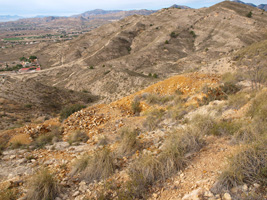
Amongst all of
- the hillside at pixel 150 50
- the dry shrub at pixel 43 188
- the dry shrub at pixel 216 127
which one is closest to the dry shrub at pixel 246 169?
the dry shrub at pixel 216 127

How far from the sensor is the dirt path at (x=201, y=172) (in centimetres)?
292

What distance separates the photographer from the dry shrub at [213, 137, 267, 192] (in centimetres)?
260

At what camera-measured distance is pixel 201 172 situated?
326cm

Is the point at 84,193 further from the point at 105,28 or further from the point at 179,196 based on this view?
the point at 105,28

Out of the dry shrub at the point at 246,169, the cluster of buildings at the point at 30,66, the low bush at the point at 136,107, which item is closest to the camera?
the dry shrub at the point at 246,169

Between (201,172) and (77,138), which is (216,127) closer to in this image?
(201,172)

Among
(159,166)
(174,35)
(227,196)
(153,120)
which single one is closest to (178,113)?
(153,120)

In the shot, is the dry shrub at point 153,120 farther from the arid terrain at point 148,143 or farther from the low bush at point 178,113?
the low bush at point 178,113

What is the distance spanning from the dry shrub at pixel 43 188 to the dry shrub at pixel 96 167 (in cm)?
71

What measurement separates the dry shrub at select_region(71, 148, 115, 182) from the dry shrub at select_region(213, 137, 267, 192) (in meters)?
2.37

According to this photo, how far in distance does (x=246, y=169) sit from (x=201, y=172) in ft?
2.69

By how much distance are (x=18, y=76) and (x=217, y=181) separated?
5563 cm

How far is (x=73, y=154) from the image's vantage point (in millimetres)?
5406

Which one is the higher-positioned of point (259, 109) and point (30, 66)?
point (259, 109)
